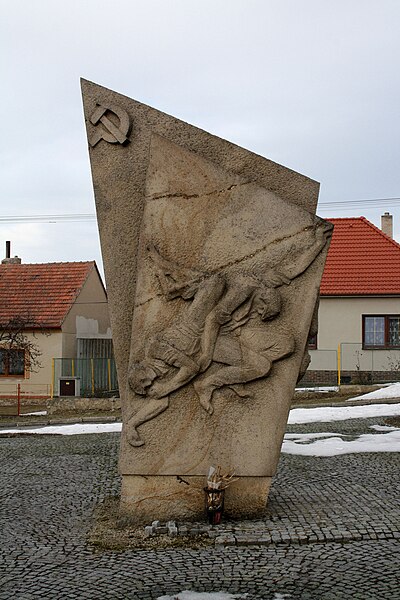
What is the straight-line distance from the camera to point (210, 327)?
663 cm

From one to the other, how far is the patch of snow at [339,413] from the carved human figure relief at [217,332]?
9.29 m

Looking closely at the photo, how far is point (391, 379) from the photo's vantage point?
2786cm

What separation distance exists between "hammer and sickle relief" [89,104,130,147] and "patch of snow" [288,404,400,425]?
9864 mm

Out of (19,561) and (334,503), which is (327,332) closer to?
(334,503)

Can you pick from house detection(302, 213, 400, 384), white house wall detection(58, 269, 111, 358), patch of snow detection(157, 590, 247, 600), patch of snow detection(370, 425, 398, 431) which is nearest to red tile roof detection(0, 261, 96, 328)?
white house wall detection(58, 269, 111, 358)

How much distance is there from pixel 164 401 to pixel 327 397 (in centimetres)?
1790

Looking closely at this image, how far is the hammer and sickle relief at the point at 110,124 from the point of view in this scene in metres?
6.86

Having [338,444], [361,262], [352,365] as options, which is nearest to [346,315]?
[352,365]

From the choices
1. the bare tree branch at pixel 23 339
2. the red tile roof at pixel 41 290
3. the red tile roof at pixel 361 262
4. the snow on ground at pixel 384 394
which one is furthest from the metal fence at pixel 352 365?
the bare tree branch at pixel 23 339

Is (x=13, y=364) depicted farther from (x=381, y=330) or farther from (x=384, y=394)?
(x=384, y=394)

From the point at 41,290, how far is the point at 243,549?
25116 millimetres

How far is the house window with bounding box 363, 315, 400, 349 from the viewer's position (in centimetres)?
2864

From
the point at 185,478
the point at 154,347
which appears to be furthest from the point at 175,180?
the point at 185,478

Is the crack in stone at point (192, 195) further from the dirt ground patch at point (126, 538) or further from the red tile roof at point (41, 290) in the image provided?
the red tile roof at point (41, 290)
